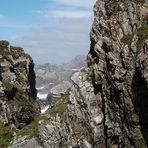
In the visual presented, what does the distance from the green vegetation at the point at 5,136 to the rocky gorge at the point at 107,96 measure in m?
0.14

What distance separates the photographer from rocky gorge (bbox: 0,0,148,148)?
4016 cm

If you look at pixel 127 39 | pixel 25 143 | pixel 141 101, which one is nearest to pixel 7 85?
pixel 25 143

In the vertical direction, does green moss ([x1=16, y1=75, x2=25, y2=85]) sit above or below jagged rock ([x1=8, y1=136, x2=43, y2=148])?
above

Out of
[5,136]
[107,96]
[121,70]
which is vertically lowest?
[5,136]

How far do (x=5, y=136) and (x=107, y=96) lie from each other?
1624cm

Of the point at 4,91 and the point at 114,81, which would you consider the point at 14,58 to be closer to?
the point at 4,91

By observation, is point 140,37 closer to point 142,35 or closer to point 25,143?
point 142,35

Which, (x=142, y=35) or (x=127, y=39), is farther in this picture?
(x=127, y=39)

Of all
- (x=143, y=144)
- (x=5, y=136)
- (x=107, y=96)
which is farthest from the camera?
(x=5, y=136)

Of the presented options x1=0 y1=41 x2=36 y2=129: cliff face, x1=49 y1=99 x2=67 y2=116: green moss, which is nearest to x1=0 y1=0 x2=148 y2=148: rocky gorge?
x1=49 y1=99 x2=67 y2=116: green moss

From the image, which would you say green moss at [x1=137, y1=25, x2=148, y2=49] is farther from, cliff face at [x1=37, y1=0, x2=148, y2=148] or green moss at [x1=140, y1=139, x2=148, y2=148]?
green moss at [x1=140, y1=139, x2=148, y2=148]

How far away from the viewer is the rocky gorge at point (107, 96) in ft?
132

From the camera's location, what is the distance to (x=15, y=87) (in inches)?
2751

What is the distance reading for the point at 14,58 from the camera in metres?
76.5
